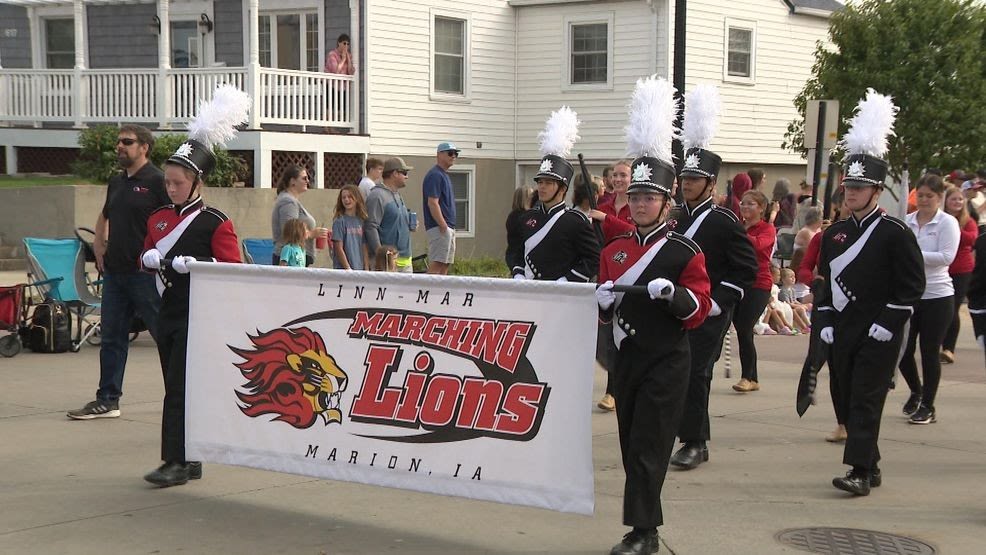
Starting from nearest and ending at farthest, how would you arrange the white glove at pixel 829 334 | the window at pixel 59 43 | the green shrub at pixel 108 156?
the white glove at pixel 829 334
the green shrub at pixel 108 156
the window at pixel 59 43

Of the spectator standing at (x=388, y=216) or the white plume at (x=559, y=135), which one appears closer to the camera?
the white plume at (x=559, y=135)

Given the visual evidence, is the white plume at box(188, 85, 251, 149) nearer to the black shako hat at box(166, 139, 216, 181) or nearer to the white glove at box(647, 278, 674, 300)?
the black shako hat at box(166, 139, 216, 181)

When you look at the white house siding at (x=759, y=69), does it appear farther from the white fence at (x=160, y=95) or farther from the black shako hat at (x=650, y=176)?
the black shako hat at (x=650, y=176)

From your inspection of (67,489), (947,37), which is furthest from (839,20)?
(67,489)

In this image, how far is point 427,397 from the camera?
6.55 meters

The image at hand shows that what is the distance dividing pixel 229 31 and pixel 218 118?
21.3 metres

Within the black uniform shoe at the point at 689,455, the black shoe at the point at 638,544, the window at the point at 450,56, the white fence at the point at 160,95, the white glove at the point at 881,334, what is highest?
the window at the point at 450,56

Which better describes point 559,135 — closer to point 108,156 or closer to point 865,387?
point 865,387

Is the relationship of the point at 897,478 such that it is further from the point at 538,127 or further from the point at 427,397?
the point at 538,127

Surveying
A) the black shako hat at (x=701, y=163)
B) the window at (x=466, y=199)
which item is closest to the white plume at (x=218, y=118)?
the black shako hat at (x=701, y=163)

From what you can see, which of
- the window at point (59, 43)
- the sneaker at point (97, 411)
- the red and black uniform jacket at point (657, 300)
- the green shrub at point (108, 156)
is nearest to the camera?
the red and black uniform jacket at point (657, 300)

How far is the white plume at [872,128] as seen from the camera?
8172 millimetres

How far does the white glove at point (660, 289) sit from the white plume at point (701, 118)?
8.28 feet

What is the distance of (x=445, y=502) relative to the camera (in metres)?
7.48
